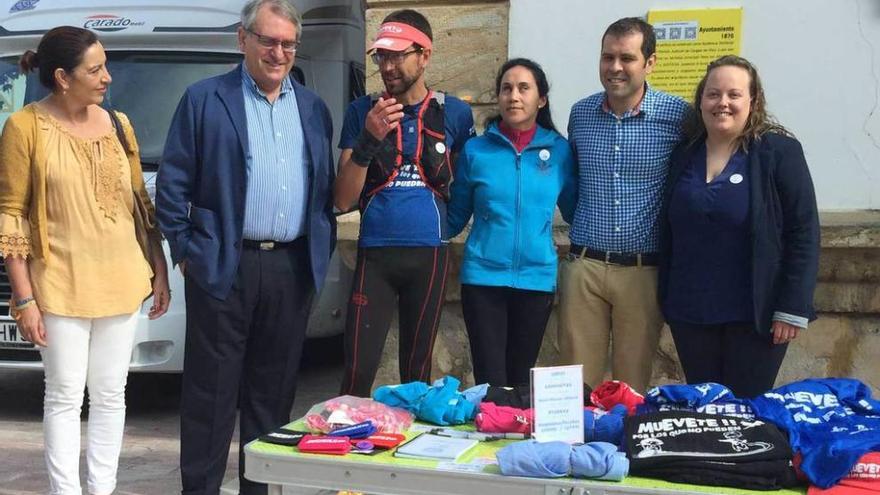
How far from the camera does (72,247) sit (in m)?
3.78

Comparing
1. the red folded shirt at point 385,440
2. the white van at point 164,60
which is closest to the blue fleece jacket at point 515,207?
the red folded shirt at point 385,440

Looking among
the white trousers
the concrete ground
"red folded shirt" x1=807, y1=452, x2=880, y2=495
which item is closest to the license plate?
the concrete ground

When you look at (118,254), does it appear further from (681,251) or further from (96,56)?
(681,251)

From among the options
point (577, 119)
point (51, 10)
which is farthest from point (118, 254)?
point (51, 10)

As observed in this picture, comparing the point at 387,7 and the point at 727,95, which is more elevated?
the point at 387,7

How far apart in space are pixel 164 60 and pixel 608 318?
12.0 feet

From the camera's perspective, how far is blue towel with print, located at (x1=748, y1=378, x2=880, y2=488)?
9.04 ft

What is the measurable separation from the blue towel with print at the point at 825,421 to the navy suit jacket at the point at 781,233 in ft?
1.14

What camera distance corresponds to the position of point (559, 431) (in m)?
3.02

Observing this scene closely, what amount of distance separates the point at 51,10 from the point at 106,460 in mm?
3787

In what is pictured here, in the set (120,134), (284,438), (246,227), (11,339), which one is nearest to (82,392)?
(246,227)

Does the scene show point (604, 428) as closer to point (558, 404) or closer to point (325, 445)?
point (558, 404)

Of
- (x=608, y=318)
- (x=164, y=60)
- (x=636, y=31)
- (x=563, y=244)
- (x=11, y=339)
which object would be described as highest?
(x=164, y=60)

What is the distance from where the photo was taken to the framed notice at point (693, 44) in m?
5.18
